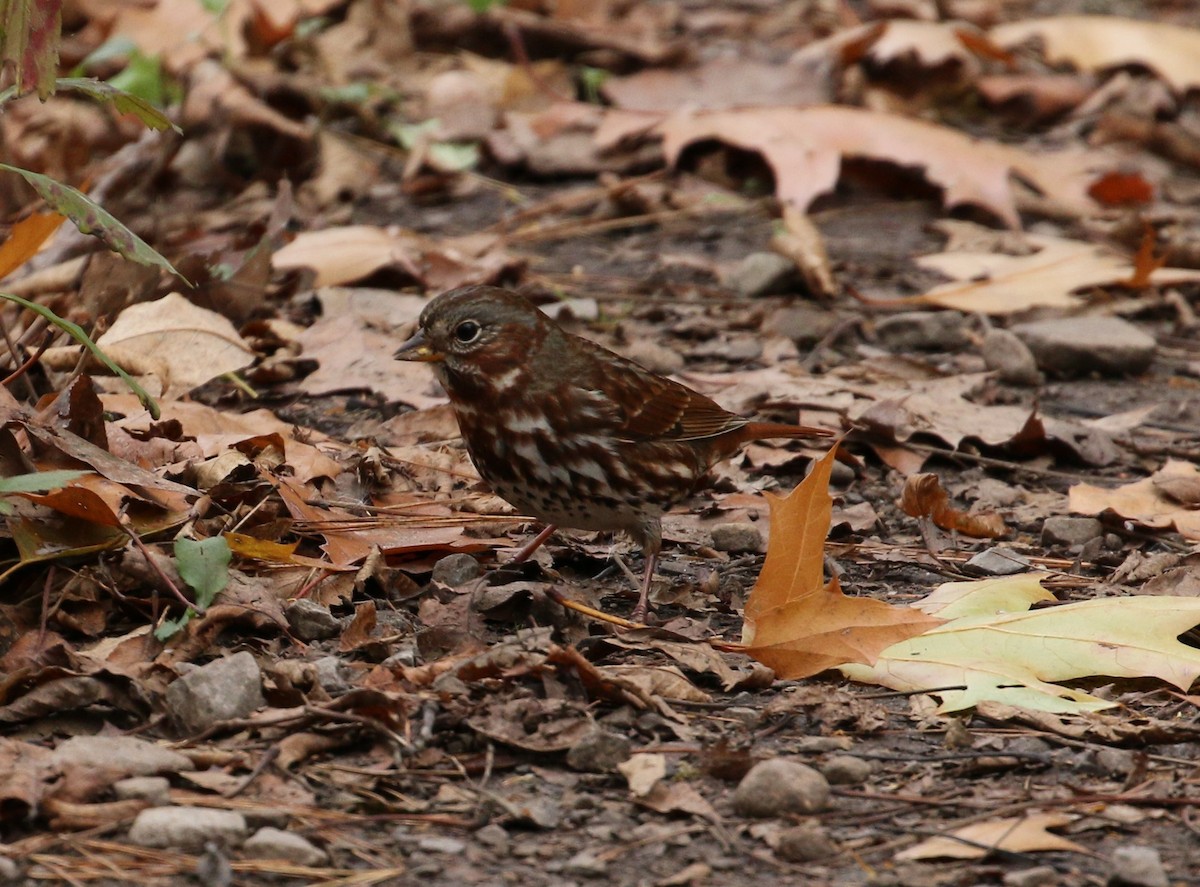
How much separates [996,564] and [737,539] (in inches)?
29.0

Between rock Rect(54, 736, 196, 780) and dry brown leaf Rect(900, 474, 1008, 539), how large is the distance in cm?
244

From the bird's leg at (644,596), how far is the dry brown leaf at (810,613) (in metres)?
0.39

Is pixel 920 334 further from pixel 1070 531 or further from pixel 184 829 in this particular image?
pixel 184 829

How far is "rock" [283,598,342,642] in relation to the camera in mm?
3668

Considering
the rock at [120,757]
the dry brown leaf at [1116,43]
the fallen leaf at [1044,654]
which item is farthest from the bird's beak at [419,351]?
the dry brown leaf at [1116,43]

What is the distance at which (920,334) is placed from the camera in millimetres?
6379

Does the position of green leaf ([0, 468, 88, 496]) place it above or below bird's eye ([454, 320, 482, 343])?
above

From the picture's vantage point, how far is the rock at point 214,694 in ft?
10.4

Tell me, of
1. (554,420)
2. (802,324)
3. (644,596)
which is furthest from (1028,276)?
(644,596)

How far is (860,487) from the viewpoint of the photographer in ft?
16.8

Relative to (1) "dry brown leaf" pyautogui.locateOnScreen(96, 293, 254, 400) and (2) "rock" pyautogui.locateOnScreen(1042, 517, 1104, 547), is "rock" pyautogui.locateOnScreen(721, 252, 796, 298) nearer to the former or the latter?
(2) "rock" pyautogui.locateOnScreen(1042, 517, 1104, 547)

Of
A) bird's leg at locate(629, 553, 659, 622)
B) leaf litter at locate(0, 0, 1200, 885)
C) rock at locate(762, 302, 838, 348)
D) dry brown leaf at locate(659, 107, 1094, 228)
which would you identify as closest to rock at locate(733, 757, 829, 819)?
leaf litter at locate(0, 0, 1200, 885)

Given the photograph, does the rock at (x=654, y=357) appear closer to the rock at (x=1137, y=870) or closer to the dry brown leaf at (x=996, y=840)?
the dry brown leaf at (x=996, y=840)

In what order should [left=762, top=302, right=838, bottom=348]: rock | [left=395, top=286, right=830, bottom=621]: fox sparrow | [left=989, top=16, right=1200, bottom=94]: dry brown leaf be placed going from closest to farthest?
[left=395, top=286, right=830, bottom=621]: fox sparrow
[left=762, top=302, right=838, bottom=348]: rock
[left=989, top=16, right=1200, bottom=94]: dry brown leaf
